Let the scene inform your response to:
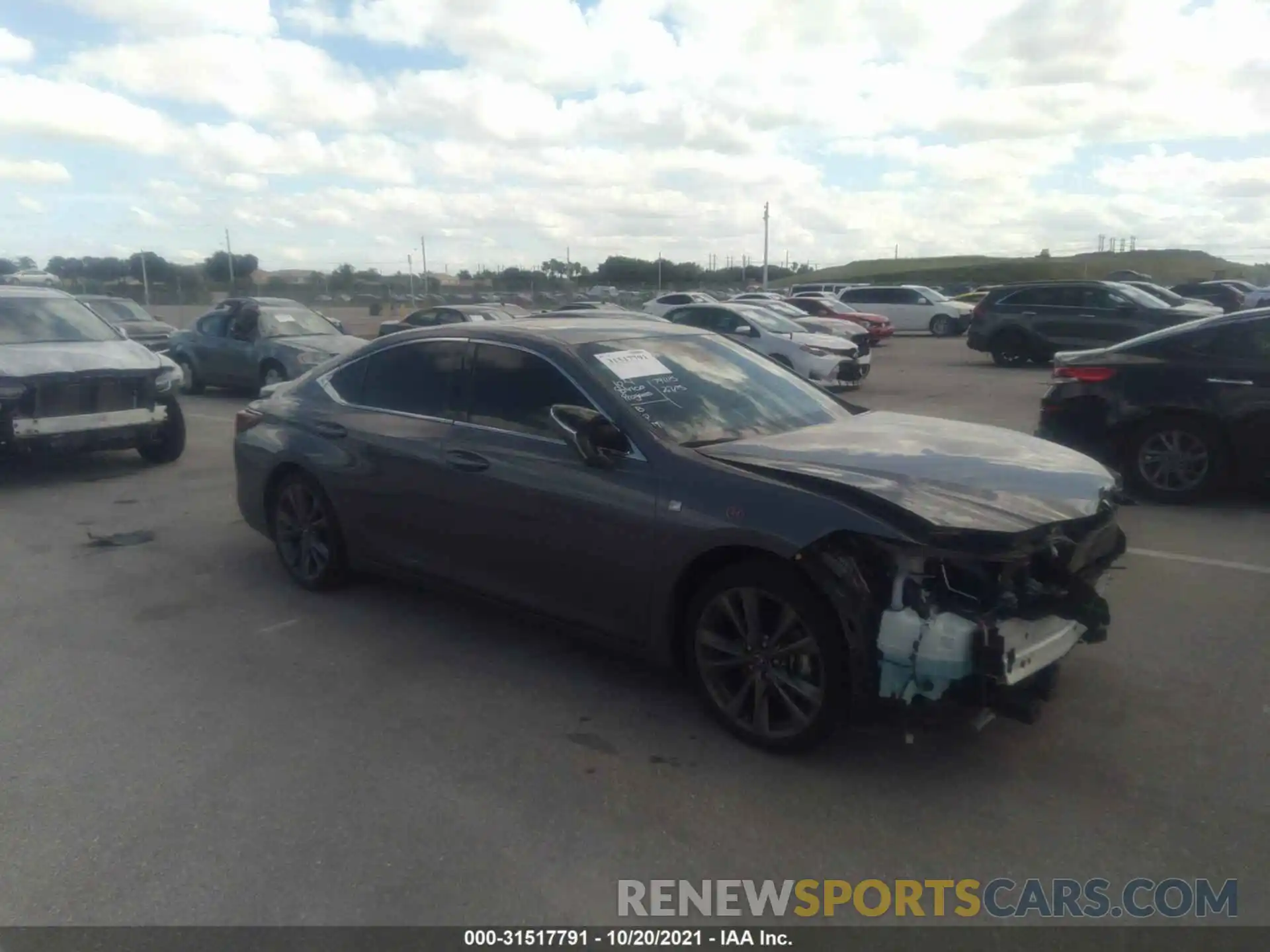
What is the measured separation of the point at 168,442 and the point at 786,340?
37.1ft

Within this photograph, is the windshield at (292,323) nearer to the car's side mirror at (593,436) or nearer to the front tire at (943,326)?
the car's side mirror at (593,436)

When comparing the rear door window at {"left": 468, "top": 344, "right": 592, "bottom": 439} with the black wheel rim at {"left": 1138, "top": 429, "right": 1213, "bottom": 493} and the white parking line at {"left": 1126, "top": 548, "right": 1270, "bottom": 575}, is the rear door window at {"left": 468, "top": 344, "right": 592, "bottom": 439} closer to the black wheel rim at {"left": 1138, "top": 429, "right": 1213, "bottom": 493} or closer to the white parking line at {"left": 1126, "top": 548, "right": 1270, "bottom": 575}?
the white parking line at {"left": 1126, "top": 548, "right": 1270, "bottom": 575}

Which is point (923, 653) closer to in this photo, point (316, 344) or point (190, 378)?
point (316, 344)

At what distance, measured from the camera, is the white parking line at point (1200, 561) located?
6.40 m

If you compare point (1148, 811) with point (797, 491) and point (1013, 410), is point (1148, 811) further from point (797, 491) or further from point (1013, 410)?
point (1013, 410)

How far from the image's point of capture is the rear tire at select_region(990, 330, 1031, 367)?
2231 cm

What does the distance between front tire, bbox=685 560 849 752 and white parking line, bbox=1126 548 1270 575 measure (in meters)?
3.90

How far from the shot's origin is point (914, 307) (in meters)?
35.2

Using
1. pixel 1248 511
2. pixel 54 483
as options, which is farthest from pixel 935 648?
pixel 54 483

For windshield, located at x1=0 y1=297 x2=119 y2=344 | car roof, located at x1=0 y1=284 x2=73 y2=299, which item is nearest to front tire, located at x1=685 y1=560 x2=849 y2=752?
windshield, located at x1=0 y1=297 x2=119 y2=344

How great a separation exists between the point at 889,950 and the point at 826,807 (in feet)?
2.49

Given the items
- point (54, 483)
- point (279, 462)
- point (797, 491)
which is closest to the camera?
point (797, 491)

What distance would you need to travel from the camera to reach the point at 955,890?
3201mm

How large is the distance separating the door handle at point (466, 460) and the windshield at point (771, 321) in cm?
1509
